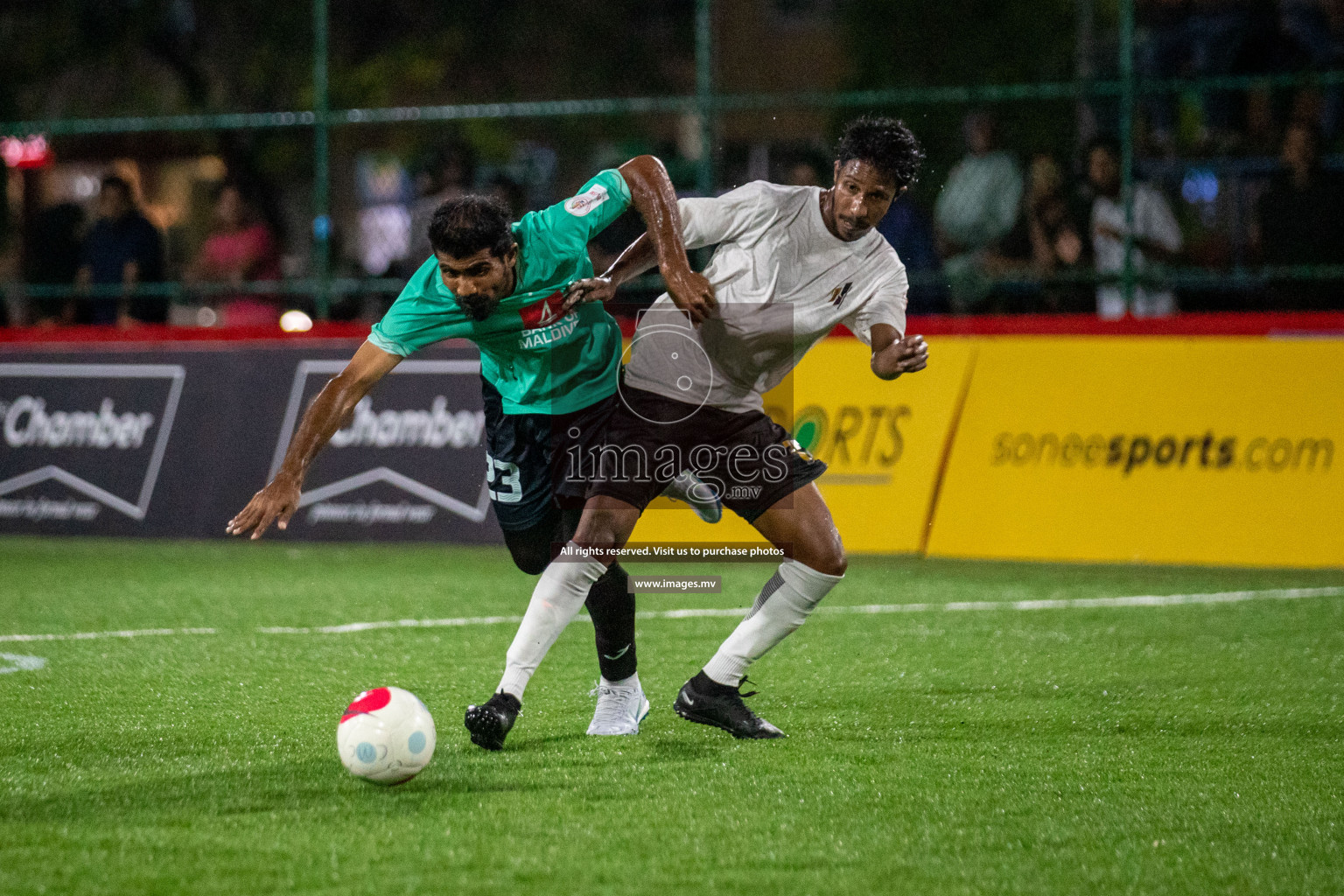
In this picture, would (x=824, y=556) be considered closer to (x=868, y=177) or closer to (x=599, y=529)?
(x=599, y=529)

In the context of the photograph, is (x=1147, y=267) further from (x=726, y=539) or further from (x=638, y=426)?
(x=638, y=426)

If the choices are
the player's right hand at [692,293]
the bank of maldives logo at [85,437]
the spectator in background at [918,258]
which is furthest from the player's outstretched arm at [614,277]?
the bank of maldives logo at [85,437]

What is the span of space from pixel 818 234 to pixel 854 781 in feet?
5.96

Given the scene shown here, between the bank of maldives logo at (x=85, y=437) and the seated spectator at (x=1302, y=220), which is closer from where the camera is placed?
the seated spectator at (x=1302, y=220)

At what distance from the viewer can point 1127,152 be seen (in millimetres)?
10336

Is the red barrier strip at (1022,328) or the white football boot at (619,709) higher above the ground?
the red barrier strip at (1022,328)

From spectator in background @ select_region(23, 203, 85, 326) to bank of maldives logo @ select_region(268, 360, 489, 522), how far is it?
11.5 ft

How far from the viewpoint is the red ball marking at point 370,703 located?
15.4 ft

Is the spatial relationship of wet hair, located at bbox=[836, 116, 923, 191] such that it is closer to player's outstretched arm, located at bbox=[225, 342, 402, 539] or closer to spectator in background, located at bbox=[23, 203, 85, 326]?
player's outstretched arm, located at bbox=[225, 342, 402, 539]

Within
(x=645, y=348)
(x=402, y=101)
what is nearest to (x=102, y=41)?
(x=402, y=101)

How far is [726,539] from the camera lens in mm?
9812

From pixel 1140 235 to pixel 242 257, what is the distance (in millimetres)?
6694

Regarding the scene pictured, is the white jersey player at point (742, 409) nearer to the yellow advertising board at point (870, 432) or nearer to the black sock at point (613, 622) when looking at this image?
the black sock at point (613, 622)

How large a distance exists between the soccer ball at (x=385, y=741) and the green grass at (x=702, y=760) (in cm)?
7
